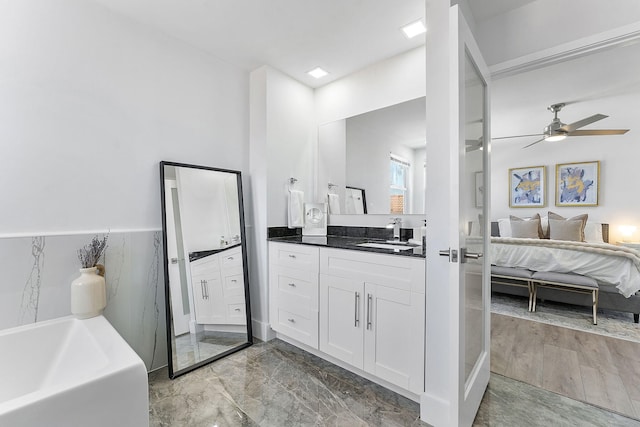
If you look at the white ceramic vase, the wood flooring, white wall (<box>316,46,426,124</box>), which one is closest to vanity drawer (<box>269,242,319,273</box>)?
the white ceramic vase

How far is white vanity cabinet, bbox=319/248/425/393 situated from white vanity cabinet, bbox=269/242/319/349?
95mm

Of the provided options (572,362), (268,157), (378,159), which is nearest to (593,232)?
(572,362)

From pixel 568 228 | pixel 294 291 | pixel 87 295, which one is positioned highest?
pixel 568 228

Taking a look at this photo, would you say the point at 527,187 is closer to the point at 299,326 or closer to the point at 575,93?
the point at 575,93

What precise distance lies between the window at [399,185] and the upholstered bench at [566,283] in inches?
88.7

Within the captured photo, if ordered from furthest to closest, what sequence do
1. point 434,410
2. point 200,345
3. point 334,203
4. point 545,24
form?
point 334,203 < point 200,345 < point 545,24 < point 434,410

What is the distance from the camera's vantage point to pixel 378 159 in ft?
8.67

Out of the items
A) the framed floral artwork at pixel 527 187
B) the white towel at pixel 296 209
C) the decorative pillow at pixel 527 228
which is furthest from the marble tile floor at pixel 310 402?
the framed floral artwork at pixel 527 187

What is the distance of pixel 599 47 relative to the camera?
157cm

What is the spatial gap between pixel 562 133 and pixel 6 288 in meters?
5.80

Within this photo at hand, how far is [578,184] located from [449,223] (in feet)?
17.4

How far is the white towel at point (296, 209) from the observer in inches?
109

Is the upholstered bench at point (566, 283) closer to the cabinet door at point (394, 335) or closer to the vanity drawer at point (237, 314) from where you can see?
the cabinet door at point (394, 335)

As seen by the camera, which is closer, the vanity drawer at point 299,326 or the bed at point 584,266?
the vanity drawer at point 299,326
